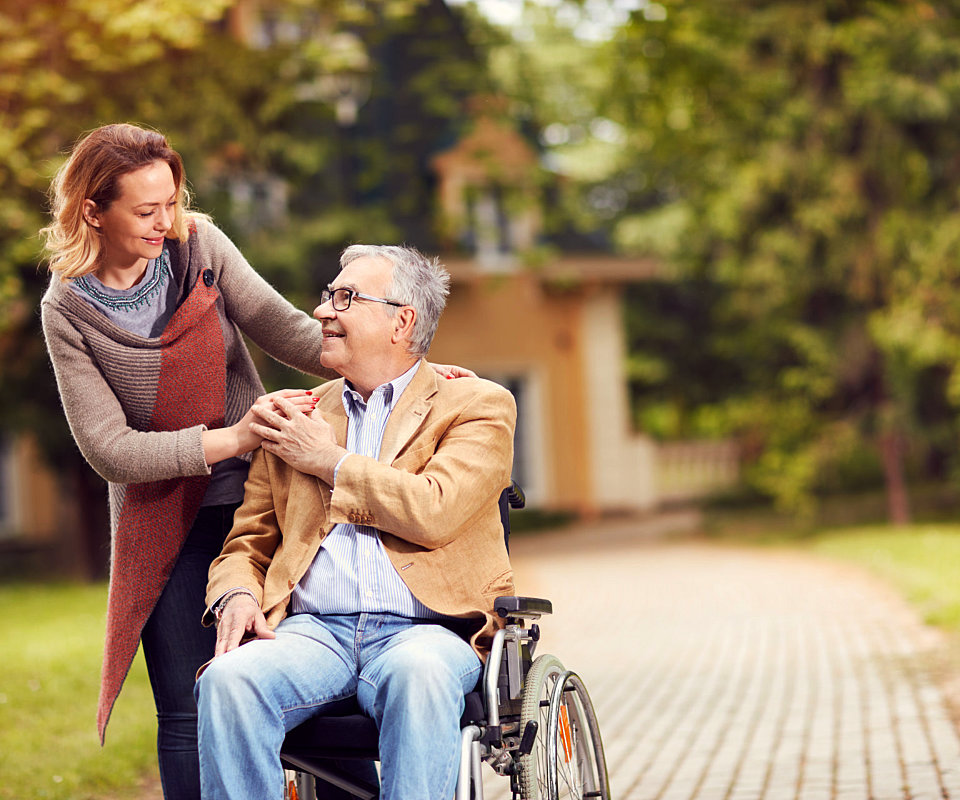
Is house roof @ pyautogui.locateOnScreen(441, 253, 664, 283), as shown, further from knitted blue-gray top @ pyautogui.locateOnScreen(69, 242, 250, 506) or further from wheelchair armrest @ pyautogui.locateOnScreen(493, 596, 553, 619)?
wheelchair armrest @ pyautogui.locateOnScreen(493, 596, 553, 619)

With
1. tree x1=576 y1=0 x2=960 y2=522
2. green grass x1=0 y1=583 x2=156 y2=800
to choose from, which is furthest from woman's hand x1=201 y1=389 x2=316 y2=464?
tree x1=576 y1=0 x2=960 y2=522

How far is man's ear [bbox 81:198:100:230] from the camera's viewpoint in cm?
299

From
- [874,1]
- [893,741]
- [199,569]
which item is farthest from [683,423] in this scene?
[199,569]

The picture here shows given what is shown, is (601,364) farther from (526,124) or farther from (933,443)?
(933,443)

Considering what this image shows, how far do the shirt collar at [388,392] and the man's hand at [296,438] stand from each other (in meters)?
0.18

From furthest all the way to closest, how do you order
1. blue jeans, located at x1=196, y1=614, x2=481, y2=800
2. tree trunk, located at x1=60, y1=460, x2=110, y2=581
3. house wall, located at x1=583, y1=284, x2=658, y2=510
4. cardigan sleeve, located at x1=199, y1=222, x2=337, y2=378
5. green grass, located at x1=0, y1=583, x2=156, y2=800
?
house wall, located at x1=583, y1=284, x2=658, y2=510 → tree trunk, located at x1=60, y1=460, x2=110, y2=581 → green grass, located at x1=0, y1=583, x2=156, y2=800 → cardigan sleeve, located at x1=199, y1=222, x2=337, y2=378 → blue jeans, located at x1=196, y1=614, x2=481, y2=800

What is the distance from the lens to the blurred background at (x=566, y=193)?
11.7 m

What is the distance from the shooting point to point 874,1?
926 centimetres

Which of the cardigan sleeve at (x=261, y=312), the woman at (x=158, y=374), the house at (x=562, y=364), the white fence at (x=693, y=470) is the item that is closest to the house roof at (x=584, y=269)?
the house at (x=562, y=364)

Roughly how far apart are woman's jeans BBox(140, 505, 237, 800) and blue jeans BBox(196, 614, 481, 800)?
1.18 feet

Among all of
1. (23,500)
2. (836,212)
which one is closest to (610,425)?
(836,212)

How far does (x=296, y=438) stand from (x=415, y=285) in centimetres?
46

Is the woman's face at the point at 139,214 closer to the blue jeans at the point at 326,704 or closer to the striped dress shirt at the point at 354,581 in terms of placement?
the striped dress shirt at the point at 354,581

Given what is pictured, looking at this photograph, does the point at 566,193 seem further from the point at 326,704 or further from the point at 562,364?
the point at 326,704
